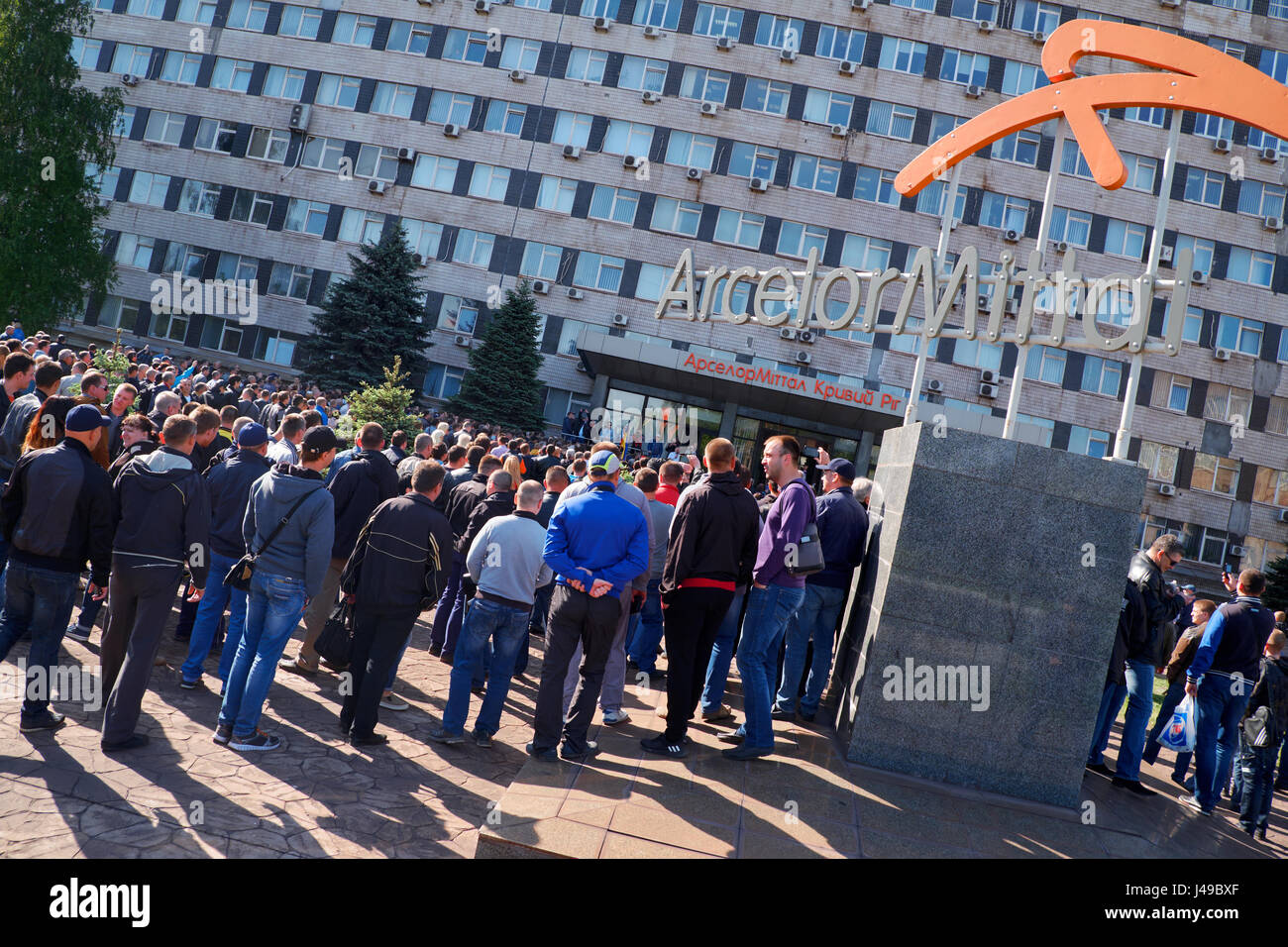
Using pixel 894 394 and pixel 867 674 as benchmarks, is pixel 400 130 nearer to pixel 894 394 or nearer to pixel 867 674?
pixel 894 394

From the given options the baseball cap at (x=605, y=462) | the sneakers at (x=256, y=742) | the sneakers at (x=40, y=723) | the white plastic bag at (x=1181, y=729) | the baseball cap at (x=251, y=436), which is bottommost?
the sneakers at (x=40, y=723)

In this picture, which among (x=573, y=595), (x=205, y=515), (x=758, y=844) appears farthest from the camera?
(x=573, y=595)

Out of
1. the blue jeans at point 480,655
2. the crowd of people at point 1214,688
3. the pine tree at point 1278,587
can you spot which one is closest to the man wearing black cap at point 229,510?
the blue jeans at point 480,655

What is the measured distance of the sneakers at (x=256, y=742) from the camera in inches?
204

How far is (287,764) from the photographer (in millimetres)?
5121

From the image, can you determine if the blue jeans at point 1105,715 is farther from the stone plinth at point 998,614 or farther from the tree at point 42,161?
the tree at point 42,161

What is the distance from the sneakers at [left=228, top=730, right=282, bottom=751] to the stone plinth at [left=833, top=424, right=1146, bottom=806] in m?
4.07

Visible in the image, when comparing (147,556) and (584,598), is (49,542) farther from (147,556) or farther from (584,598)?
(584,598)

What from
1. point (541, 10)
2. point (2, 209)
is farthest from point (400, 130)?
point (2, 209)

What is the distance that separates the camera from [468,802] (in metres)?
5.03

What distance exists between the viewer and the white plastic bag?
25.2ft

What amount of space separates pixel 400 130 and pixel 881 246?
19.0 m

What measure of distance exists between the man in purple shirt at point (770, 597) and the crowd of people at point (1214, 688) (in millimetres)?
3064

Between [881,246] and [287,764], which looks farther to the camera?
[881,246]
